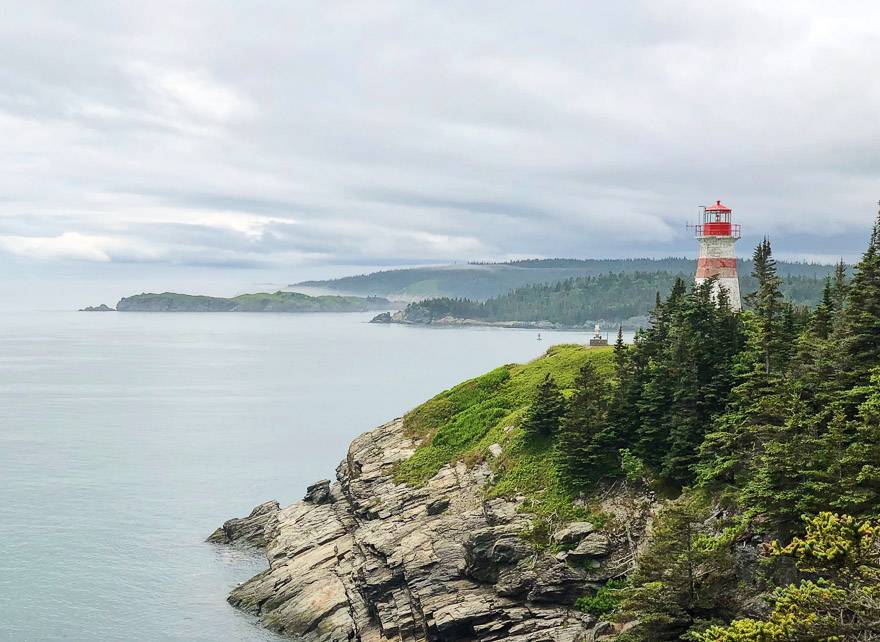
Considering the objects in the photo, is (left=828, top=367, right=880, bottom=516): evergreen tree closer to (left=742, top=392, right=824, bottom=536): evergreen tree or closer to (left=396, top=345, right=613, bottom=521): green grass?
(left=742, top=392, right=824, bottom=536): evergreen tree

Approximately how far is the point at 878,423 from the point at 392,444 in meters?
41.4

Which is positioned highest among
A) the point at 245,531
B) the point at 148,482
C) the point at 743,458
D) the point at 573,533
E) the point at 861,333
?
the point at 861,333

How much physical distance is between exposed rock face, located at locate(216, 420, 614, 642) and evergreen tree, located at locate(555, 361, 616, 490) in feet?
12.2

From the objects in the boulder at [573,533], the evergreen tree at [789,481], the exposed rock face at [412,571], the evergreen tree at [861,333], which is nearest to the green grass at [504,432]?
the boulder at [573,533]

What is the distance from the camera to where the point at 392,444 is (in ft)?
220

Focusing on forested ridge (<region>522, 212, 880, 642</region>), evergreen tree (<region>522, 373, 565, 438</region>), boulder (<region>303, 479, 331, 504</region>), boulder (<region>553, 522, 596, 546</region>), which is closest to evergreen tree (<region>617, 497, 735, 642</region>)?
forested ridge (<region>522, 212, 880, 642</region>)

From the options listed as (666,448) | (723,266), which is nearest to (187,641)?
(666,448)

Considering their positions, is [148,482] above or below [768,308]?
below

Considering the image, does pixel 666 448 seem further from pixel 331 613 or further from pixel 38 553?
pixel 38 553

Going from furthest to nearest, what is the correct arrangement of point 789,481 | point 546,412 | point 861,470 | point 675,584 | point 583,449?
point 546,412 → point 583,449 → point 789,481 → point 675,584 → point 861,470

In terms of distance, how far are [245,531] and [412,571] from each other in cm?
2923

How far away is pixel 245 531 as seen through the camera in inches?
2724

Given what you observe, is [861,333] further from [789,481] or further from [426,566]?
[426,566]

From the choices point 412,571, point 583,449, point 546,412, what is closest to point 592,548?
point 583,449
